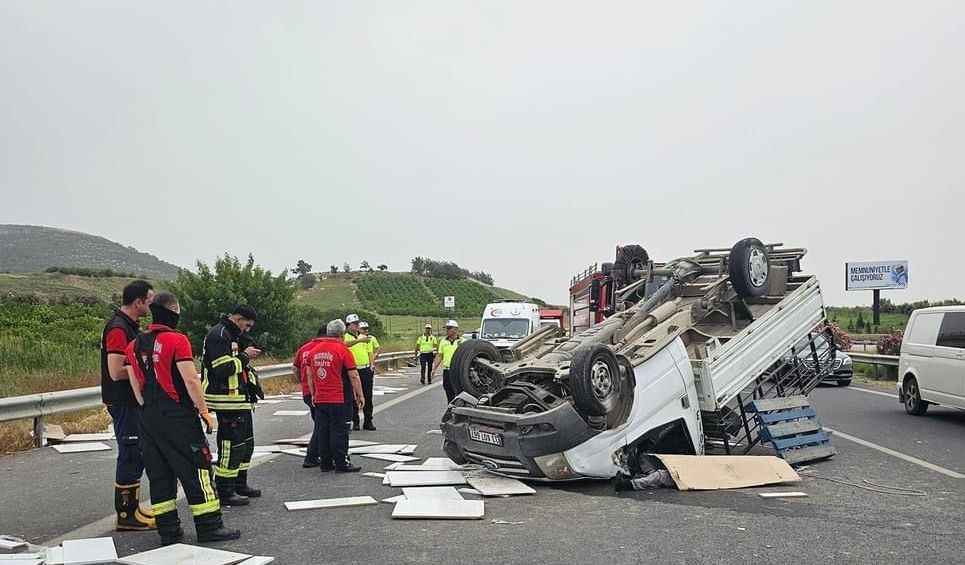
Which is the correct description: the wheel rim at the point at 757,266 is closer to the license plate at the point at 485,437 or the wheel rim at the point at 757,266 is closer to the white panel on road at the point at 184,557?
the license plate at the point at 485,437

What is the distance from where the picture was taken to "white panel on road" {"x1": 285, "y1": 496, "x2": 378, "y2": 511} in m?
6.49

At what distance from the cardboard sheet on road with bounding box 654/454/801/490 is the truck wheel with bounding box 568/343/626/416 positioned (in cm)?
80

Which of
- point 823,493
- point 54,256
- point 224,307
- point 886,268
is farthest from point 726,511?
point 54,256

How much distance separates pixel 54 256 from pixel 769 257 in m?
137

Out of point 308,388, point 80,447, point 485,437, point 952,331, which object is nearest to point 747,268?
point 485,437

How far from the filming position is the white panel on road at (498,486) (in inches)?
275

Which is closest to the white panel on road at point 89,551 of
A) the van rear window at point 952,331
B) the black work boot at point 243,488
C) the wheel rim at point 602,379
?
the black work boot at point 243,488

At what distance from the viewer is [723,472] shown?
7.39 metres

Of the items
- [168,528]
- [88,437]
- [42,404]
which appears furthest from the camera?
[88,437]

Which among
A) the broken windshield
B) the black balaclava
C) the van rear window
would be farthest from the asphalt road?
the broken windshield

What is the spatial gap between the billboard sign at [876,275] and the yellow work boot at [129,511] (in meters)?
45.1

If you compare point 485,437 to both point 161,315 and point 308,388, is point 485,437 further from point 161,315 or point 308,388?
point 161,315

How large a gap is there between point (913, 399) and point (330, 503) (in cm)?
1068

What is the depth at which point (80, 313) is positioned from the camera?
37844 mm
